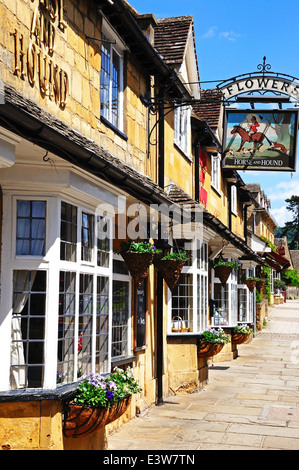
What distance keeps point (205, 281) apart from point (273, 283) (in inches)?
1586

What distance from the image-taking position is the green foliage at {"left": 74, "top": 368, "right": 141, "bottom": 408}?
6070mm

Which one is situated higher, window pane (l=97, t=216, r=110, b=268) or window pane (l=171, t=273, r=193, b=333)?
window pane (l=97, t=216, r=110, b=268)

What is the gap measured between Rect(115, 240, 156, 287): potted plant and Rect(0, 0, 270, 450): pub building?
432 millimetres

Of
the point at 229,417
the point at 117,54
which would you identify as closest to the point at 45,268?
the point at 117,54

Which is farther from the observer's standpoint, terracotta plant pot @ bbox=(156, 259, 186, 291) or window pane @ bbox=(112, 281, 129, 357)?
terracotta plant pot @ bbox=(156, 259, 186, 291)

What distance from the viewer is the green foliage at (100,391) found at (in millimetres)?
6070

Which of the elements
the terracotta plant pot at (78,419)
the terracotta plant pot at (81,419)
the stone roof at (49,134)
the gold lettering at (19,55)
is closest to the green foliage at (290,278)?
the stone roof at (49,134)

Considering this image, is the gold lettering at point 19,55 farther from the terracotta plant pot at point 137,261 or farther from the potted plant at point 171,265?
the potted plant at point 171,265

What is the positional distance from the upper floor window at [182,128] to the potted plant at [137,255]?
4.78 metres

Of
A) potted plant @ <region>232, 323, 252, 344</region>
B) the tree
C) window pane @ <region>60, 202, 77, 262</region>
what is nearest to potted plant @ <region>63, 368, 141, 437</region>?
window pane @ <region>60, 202, 77, 262</region>

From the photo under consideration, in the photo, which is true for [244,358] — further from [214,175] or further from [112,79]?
[112,79]

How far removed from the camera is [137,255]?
28.7 ft

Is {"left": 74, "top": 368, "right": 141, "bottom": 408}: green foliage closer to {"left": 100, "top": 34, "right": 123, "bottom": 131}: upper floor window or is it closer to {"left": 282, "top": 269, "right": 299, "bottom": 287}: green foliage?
{"left": 100, "top": 34, "right": 123, "bottom": 131}: upper floor window

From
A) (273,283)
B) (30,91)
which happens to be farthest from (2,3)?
(273,283)
